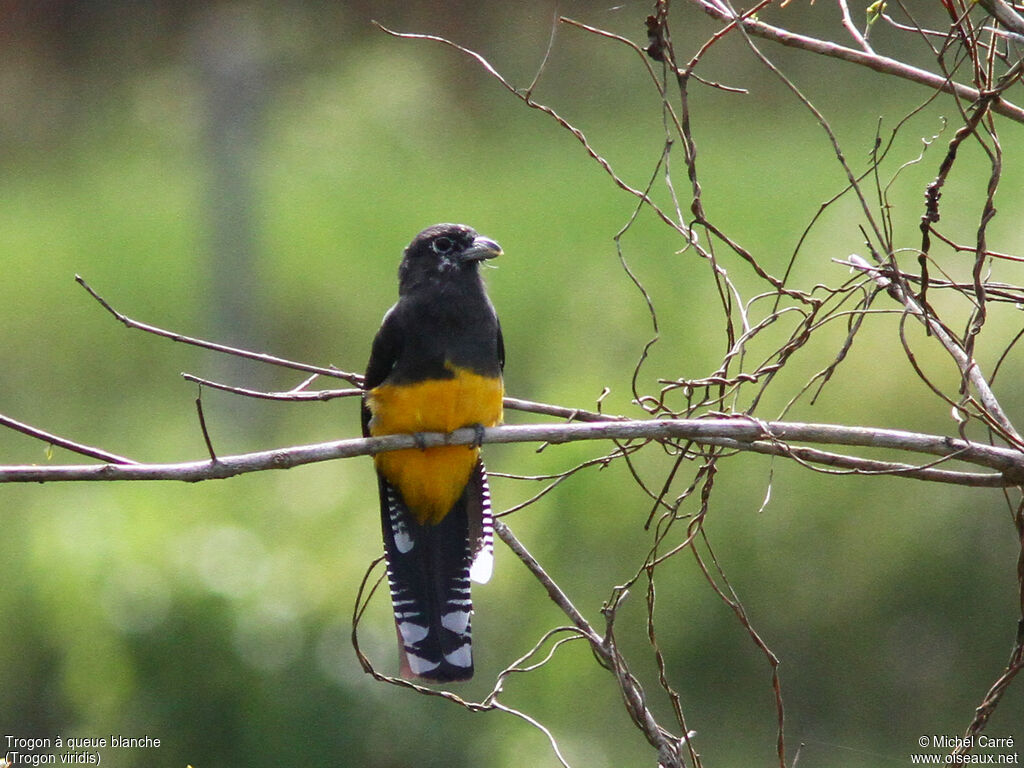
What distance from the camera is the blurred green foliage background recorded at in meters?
5.22

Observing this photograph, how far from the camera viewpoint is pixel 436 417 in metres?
3.05

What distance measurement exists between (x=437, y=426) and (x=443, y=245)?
55cm

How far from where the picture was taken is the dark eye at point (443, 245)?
337 cm

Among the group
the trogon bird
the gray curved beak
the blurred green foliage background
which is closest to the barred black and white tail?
the trogon bird

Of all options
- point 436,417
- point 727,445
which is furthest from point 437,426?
point 727,445

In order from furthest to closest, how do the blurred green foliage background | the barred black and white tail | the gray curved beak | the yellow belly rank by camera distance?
1. the blurred green foliage background
2. the gray curved beak
3. the barred black and white tail
4. the yellow belly

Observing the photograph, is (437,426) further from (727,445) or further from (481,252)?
(727,445)

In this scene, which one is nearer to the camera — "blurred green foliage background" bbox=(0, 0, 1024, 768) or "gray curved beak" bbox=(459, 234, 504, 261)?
"gray curved beak" bbox=(459, 234, 504, 261)

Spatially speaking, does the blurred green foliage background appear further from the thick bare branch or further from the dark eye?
the dark eye

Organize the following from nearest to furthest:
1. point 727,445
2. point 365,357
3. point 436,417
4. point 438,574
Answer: point 727,445, point 436,417, point 438,574, point 365,357

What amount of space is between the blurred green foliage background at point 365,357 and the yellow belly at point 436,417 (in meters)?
0.88

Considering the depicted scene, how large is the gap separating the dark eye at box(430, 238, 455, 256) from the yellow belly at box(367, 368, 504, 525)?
0.42 meters

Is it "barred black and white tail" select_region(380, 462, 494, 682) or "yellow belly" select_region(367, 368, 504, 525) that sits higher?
"yellow belly" select_region(367, 368, 504, 525)

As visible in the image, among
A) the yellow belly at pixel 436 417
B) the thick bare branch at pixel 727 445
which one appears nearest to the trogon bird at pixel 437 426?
the yellow belly at pixel 436 417
